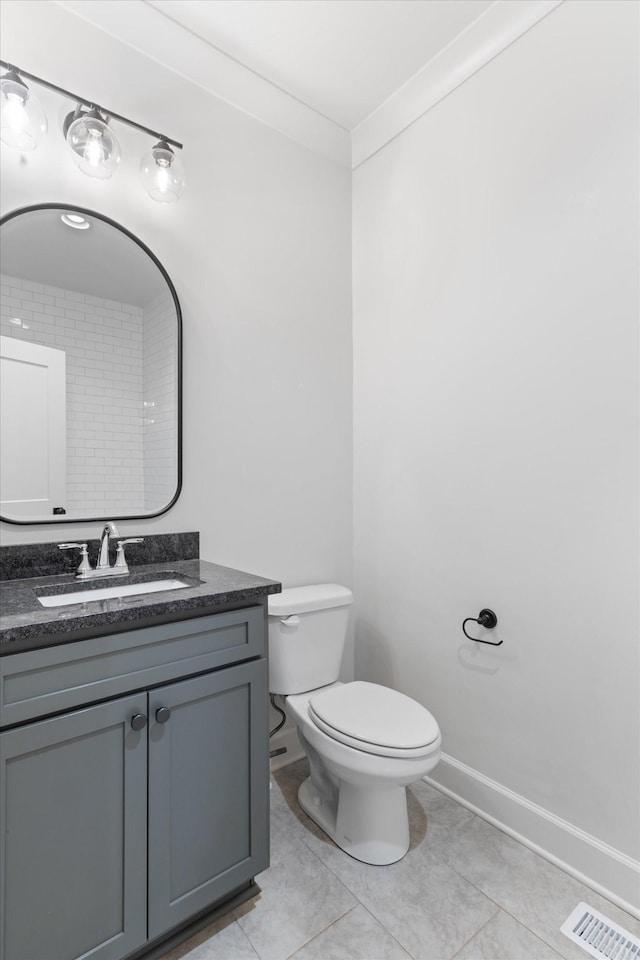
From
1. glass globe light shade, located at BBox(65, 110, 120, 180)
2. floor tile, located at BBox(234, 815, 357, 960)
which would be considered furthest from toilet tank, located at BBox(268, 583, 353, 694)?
glass globe light shade, located at BBox(65, 110, 120, 180)

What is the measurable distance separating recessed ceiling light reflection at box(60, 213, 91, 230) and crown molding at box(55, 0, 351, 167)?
655 mm

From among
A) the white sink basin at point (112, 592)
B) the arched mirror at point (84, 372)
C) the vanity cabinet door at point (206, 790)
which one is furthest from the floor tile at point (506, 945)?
the arched mirror at point (84, 372)

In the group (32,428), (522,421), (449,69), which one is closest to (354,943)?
(522,421)

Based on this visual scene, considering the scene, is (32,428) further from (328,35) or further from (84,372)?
(328,35)

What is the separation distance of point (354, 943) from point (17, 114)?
243 cm

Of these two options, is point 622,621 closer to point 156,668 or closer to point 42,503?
point 156,668

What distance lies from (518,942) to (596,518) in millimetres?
1148

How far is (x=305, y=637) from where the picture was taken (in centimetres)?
185

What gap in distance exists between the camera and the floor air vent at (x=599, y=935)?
127 cm

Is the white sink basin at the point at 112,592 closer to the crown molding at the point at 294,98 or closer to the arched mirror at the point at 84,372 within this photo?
the arched mirror at the point at 84,372

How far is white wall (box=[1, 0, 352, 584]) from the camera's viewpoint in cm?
160

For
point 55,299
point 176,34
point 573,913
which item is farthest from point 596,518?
point 176,34

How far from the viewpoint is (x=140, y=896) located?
3.84 ft

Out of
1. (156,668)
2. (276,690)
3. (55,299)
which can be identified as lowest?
(276,690)
